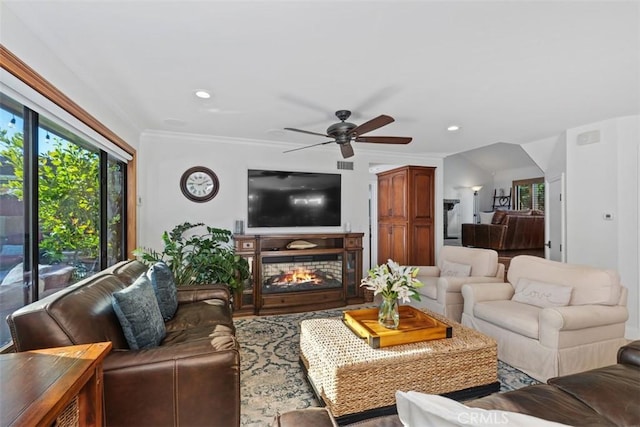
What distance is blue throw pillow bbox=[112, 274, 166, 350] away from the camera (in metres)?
1.61

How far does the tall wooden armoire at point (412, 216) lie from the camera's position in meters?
4.82

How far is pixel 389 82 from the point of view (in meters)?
2.42

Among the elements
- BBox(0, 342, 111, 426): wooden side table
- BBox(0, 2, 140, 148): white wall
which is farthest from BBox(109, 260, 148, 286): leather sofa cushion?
BBox(0, 2, 140, 148): white wall

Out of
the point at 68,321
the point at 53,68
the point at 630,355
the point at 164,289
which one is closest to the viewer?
the point at 68,321

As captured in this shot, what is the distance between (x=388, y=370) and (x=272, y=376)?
1011 millimetres

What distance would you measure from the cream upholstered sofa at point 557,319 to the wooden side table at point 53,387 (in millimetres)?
2857

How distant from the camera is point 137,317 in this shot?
1656 mm

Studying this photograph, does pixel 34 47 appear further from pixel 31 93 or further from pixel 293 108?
pixel 293 108

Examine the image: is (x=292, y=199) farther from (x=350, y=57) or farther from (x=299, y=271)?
(x=350, y=57)

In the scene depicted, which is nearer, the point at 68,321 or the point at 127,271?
the point at 68,321

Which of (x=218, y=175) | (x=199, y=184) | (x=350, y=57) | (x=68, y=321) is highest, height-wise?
(x=350, y=57)

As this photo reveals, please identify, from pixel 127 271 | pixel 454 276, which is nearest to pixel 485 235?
pixel 454 276

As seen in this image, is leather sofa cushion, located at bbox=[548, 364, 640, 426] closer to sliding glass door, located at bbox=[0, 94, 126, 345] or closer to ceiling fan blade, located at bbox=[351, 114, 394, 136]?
ceiling fan blade, located at bbox=[351, 114, 394, 136]

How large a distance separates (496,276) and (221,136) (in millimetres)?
3948
